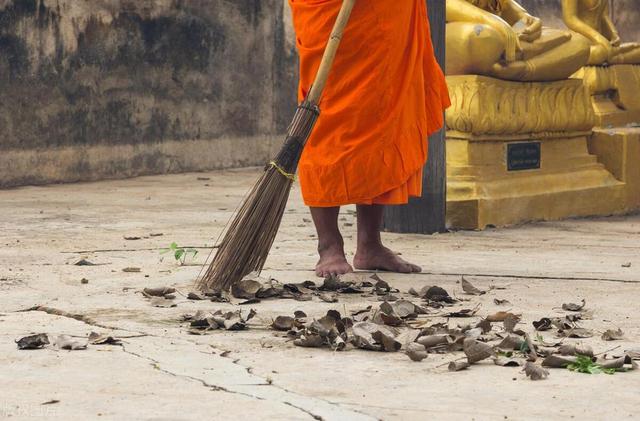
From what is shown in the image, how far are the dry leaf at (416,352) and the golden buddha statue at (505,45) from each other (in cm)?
318

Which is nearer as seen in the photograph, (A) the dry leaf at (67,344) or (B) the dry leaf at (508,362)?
(B) the dry leaf at (508,362)

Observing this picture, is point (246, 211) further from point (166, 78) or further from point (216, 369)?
point (166, 78)

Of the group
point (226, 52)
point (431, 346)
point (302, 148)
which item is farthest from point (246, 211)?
point (226, 52)

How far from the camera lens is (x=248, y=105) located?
9.13 meters

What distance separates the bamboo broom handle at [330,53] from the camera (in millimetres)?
4207

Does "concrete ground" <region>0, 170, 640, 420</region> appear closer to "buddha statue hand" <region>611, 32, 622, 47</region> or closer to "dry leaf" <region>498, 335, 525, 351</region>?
"dry leaf" <region>498, 335, 525, 351</region>

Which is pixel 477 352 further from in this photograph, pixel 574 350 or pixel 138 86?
pixel 138 86

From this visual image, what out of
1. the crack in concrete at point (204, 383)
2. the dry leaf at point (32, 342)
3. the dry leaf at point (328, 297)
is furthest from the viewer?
the dry leaf at point (328, 297)

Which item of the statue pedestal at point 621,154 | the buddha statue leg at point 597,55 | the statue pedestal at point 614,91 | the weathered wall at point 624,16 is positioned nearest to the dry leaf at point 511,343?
the statue pedestal at point 621,154

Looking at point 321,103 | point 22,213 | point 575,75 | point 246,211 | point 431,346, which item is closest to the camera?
point 431,346

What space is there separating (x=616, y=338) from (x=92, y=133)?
208 inches

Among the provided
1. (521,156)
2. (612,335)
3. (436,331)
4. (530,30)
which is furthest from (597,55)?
(436,331)

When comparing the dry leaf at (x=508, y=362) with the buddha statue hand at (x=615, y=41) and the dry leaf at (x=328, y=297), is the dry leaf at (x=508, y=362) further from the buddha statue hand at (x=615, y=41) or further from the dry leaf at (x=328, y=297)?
the buddha statue hand at (x=615, y=41)

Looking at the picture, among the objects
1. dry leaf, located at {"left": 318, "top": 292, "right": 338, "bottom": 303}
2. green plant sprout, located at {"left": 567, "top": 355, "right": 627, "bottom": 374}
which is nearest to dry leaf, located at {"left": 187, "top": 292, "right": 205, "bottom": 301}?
dry leaf, located at {"left": 318, "top": 292, "right": 338, "bottom": 303}
